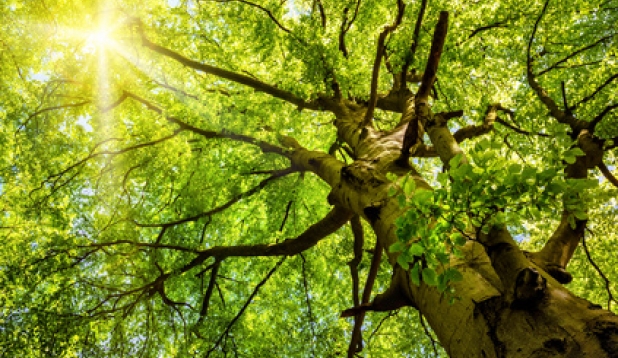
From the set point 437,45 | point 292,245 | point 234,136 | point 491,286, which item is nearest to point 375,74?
point 437,45

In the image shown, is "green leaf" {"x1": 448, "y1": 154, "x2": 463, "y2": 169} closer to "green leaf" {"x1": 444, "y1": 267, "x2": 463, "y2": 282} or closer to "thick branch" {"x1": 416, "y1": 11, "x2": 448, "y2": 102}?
"green leaf" {"x1": 444, "y1": 267, "x2": 463, "y2": 282}

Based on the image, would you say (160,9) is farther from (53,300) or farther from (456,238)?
(456,238)

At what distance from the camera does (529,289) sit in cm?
173

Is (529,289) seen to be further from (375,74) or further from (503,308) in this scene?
(375,74)

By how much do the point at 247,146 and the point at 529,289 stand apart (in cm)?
655

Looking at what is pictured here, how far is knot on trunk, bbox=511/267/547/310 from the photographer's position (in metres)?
1.73

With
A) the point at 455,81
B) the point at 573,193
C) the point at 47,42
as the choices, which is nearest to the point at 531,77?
the point at 455,81

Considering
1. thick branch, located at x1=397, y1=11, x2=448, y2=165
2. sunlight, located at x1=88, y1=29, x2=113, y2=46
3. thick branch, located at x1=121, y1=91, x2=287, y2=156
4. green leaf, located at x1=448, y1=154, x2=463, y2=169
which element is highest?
sunlight, located at x1=88, y1=29, x2=113, y2=46

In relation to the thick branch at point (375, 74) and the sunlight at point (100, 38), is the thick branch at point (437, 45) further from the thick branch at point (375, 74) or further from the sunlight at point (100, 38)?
the sunlight at point (100, 38)

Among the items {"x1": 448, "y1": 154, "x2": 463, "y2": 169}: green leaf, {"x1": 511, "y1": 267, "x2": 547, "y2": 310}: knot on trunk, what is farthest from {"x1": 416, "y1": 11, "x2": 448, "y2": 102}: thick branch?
{"x1": 511, "y1": 267, "x2": 547, "y2": 310}: knot on trunk

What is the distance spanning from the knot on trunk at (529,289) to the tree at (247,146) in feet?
4.62

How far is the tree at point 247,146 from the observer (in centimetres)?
549

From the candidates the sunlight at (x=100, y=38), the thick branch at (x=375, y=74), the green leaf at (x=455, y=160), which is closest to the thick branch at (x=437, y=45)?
the thick branch at (x=375, y=74)

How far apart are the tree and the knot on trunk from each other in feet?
4.62
